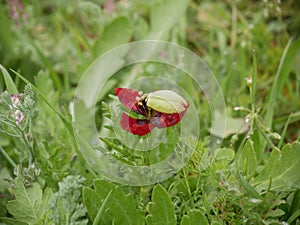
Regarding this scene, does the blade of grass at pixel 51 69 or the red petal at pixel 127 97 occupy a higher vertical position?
the red petal at pixel 127 97

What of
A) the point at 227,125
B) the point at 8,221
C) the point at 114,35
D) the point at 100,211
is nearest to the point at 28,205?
the point at 8,221

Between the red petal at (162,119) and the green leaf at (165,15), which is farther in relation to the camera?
the green leaf at (165,15)

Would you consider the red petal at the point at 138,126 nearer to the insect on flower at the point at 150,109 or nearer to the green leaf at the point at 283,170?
the insect on flower at the point at 150,109

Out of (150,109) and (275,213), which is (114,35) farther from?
(275,213)

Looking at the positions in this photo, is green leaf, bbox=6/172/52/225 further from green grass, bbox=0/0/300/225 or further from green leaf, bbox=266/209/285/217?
green leaf, bbox=266/209/285/217

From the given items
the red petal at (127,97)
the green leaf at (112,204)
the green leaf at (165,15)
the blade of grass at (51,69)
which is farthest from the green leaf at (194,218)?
the green leaf at (165,15)

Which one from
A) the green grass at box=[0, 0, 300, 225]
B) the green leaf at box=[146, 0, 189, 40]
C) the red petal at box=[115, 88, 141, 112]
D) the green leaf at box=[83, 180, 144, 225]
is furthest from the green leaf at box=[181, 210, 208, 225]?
the green leaf at box=[146, 0, 189, 40]
